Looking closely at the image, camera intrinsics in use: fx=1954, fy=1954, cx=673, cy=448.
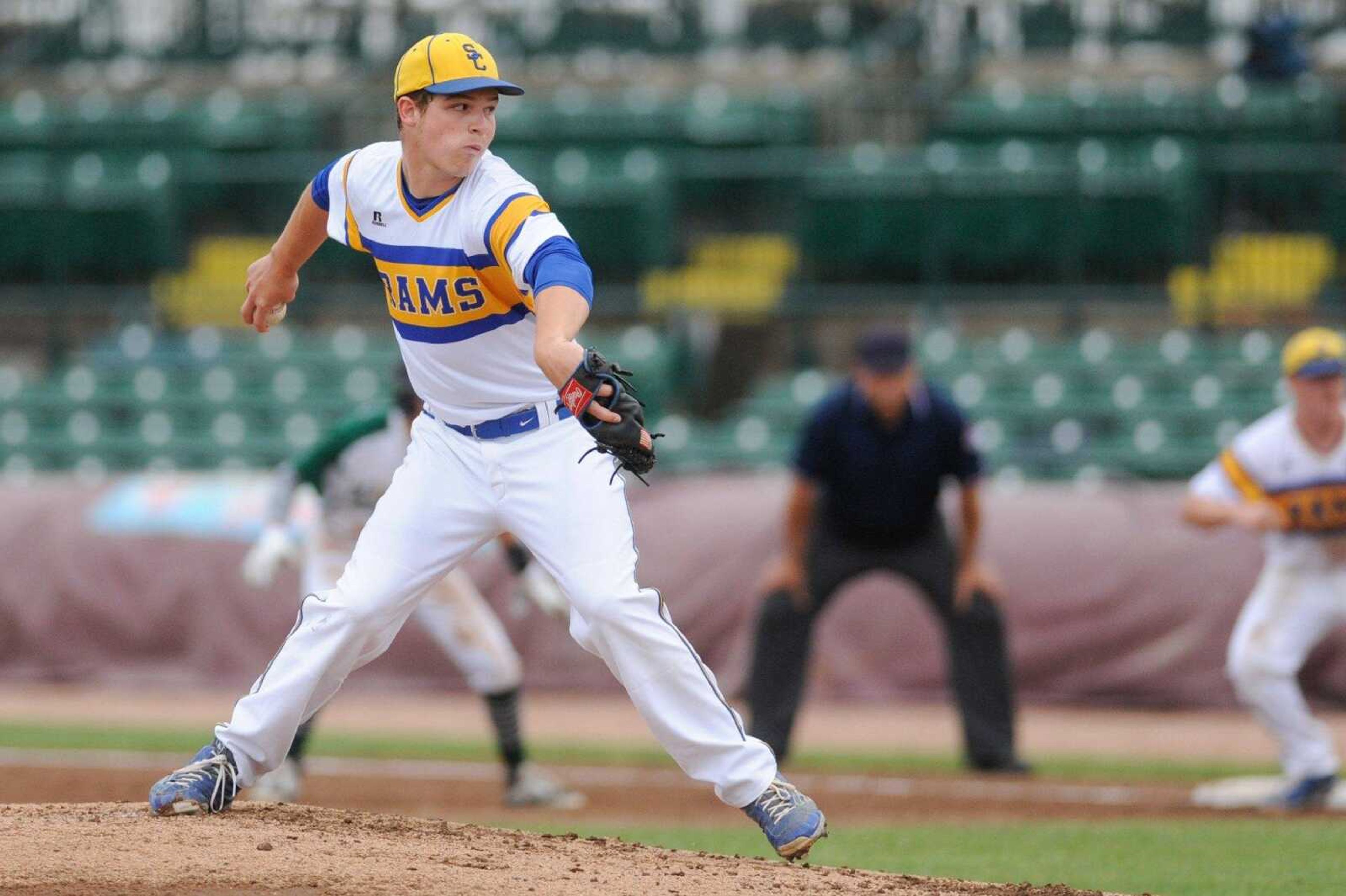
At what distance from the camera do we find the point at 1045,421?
46.4ft

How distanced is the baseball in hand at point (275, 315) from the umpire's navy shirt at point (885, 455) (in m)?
4.04

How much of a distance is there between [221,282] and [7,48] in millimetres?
5738

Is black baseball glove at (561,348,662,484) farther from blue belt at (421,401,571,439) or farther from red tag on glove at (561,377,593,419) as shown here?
blue belt at (421,401,571,439)

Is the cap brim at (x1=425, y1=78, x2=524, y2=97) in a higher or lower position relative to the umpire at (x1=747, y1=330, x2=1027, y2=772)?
higher

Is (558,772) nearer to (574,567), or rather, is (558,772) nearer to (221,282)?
(574,567)

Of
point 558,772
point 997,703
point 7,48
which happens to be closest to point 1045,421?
point 997,703

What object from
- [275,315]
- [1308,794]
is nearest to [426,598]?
[275,315]

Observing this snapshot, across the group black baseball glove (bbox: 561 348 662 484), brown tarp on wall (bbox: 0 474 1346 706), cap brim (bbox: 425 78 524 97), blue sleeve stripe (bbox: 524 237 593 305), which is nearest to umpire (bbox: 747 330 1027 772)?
brown tarp on wall (bbox: 0 474 1346 706)

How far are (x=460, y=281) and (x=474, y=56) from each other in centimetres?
61

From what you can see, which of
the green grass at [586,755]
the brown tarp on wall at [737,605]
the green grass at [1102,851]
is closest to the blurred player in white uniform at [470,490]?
the green grass at [1102,851]

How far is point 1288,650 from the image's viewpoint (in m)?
8.33

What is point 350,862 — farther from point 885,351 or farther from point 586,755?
point 586,755

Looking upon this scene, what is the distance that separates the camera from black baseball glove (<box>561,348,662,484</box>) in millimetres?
4742

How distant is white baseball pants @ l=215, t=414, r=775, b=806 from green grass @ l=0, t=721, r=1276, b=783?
4.41m
